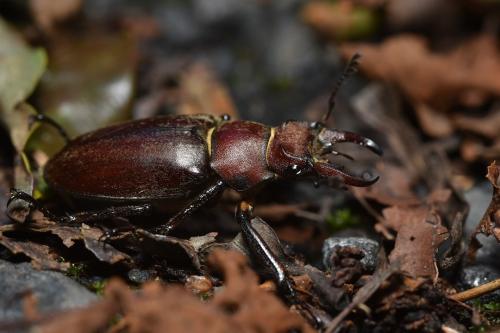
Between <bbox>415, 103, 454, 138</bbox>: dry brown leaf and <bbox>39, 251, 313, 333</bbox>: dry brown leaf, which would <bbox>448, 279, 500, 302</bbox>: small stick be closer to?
<bbox>39, 251, 313, 333</bbox>: dry brown leaf

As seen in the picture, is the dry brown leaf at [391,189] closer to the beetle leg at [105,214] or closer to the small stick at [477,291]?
the small stick at [477,291]

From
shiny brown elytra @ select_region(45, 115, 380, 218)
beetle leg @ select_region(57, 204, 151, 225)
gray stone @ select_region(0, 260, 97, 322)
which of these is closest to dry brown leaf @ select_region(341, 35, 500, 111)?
shiny brown elytra @ select_region(45, 115, 380, 218)

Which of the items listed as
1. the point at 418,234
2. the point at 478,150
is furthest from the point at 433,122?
the point at 418,234

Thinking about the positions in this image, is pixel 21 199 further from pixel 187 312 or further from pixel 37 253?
pixel 187 312

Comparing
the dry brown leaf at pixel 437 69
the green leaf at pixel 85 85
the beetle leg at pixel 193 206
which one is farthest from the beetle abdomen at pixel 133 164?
the dry brown leaf at pixel 437 69

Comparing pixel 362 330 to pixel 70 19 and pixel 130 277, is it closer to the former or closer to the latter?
pixel 130 277

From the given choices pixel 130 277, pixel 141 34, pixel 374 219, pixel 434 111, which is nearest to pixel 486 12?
pixel 434 111

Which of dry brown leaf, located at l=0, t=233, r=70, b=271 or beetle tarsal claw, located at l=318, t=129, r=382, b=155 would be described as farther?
beetle tarsal claw, located at l=318, t=129, r=382, b=155
